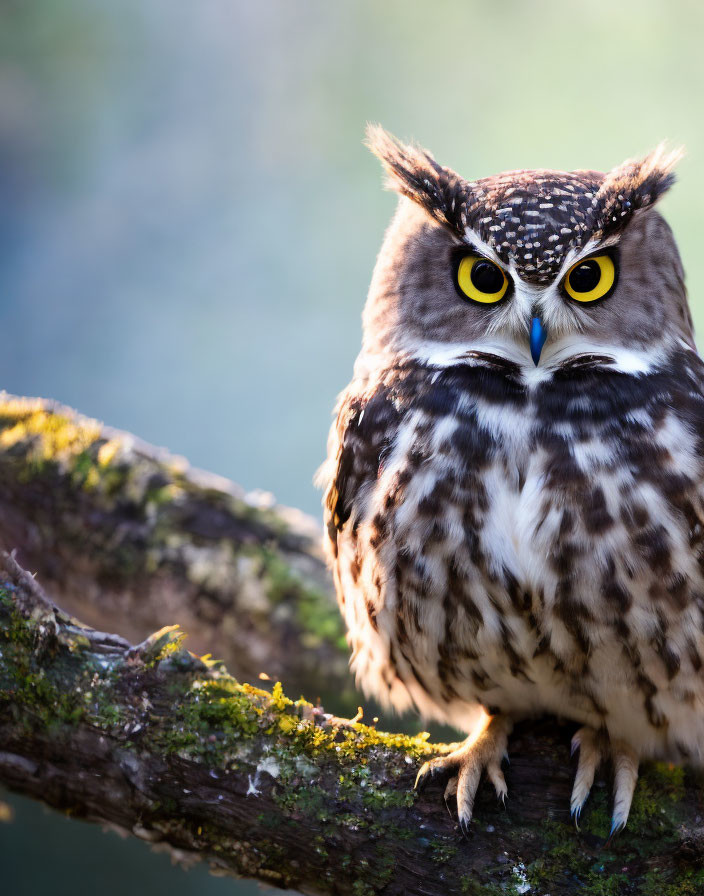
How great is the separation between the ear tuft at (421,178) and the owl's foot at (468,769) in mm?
1083

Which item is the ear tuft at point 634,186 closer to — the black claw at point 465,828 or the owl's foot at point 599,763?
the owl's foot at point 599,763

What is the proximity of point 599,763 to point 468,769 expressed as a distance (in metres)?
0.28

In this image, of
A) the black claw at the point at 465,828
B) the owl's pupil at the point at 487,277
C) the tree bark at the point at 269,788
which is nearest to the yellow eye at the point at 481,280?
the owl's pupil at the point at 487,277

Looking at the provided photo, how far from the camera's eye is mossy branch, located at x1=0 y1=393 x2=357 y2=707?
277 centimetres

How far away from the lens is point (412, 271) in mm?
2055

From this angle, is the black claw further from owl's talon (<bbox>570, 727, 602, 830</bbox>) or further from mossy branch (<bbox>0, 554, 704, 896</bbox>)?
owl's talon (<bbox>570, 727, 602, 830</bbox>)

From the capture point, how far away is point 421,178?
204 cm

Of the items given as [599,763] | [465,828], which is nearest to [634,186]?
[599,763]

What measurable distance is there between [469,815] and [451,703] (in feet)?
1.19

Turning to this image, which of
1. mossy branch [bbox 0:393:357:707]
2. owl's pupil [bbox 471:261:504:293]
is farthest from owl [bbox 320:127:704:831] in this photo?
mossy branch [bbox 0:393:357:707]

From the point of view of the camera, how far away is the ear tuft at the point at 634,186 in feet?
6.09

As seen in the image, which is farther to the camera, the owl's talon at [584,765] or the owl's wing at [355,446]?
the owl's wing at [355,446]

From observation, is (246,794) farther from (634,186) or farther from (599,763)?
(634,186)

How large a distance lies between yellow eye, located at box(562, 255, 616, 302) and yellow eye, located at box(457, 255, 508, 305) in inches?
5.2
